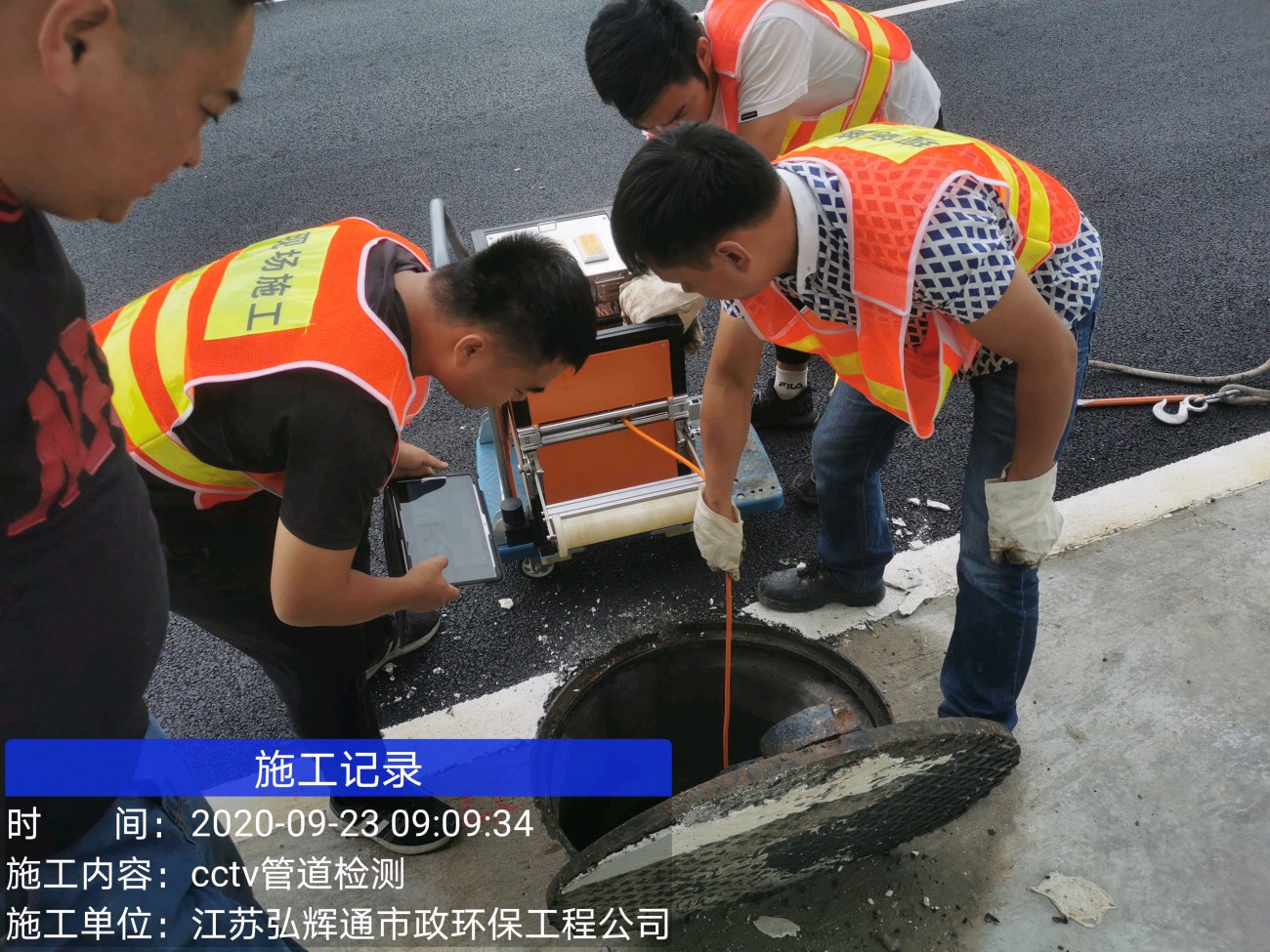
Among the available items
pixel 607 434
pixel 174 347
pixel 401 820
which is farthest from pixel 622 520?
pixel 174 347

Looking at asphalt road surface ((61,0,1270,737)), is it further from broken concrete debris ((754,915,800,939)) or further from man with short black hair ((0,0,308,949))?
man with short black hair ((0,0,308,949))

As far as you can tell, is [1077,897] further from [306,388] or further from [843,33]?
[843,33]

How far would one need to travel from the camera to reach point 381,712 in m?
2.21

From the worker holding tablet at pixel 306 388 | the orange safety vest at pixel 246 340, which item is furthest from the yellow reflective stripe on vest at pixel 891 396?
the orange safety vest at pixel 246 340

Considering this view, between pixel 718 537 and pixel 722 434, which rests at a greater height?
pixel 722 434

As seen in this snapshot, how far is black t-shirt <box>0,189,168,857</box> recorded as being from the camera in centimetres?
78

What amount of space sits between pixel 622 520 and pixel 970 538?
89cm

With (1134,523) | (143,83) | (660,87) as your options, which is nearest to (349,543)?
(143,83)

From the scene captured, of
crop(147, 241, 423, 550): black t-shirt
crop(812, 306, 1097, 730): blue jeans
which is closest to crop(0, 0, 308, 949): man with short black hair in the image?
crop(147, 241, 423, 550): black t-shirt

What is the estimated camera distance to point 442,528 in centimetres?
186

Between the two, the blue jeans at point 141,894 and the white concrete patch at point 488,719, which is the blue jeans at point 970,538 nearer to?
the white concrete patch at point 488,719

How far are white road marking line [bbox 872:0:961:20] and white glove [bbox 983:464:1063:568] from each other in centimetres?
499

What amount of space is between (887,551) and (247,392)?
1620 mm
